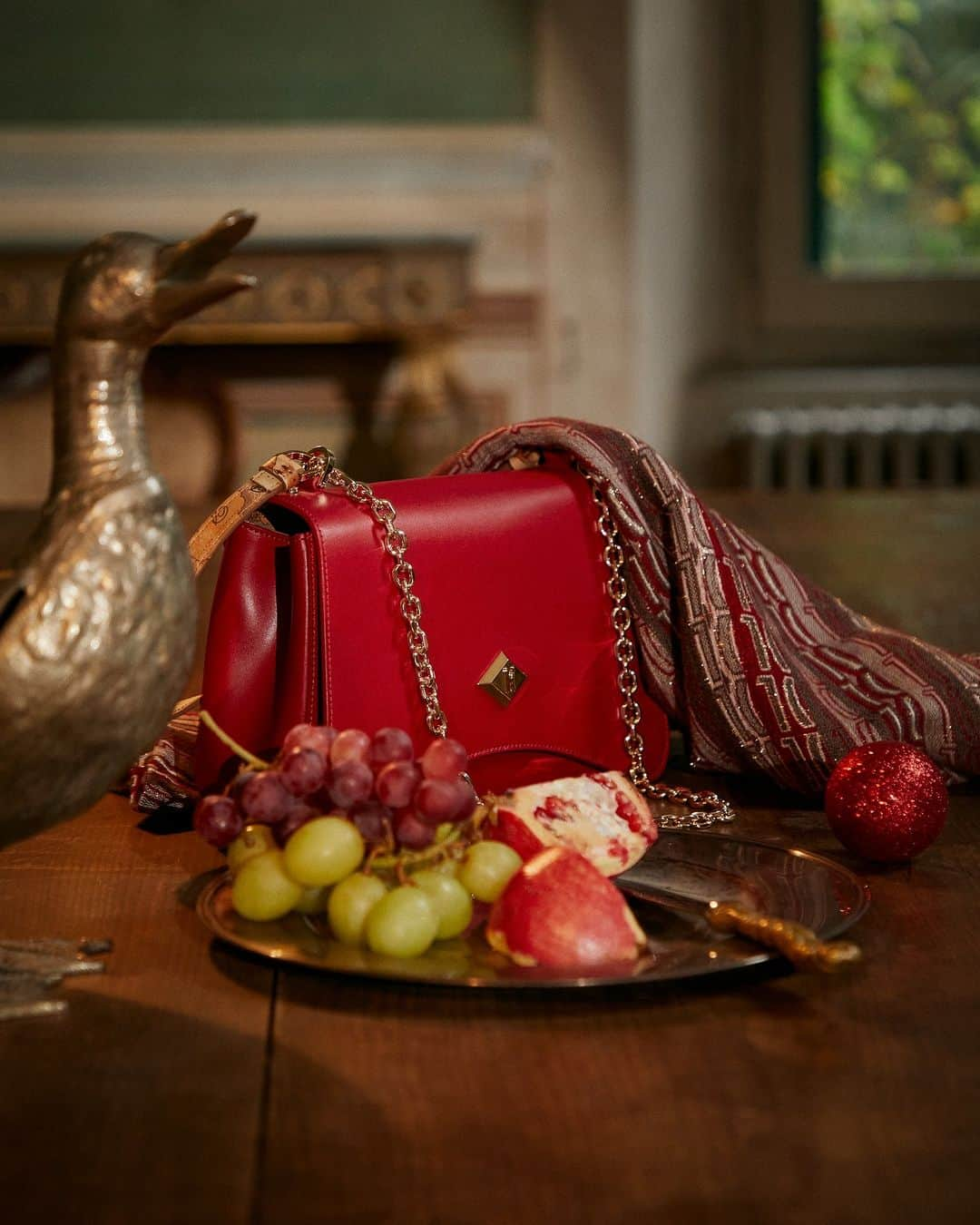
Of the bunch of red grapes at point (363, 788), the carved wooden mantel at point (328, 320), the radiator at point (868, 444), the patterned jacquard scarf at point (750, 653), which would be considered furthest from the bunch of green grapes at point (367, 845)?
the radiator at point (868, 444)

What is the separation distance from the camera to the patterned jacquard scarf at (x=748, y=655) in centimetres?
97

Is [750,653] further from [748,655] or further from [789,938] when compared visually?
[789,938]

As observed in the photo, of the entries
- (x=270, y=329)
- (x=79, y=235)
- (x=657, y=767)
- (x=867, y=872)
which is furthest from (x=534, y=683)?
(x=79, y=235)

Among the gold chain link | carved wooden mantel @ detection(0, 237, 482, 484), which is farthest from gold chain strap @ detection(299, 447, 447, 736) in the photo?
carved wooden mantel @ detection(0, 237, 482, 484)

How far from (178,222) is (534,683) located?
8.79 ft

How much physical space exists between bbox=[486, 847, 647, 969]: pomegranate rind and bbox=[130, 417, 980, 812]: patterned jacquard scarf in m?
0.36

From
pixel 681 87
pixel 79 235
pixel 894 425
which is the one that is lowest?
pixel 894 425

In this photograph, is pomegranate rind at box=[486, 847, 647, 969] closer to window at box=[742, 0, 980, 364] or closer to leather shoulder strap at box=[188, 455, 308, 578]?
leather shoulder strap at box=[188, 455, 308, 578]

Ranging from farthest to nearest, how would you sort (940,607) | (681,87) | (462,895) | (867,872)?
(681,87) < (940,607) < (867,872) < (462,895)

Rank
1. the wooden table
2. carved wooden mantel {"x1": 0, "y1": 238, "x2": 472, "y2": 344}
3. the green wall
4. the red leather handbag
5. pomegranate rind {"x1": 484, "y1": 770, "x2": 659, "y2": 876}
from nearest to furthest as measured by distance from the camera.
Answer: the wooden table < pomegranate rind {"x1": 484, "y1": 770, "x2": 659, "y2": 876} < the red leather handbag < carved wooden mantel {"x1": 0, "y1": 238, "x2": 472, "y2": 344} < the green wall

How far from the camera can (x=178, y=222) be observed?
3.41m

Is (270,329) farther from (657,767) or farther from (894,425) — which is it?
(657,767)

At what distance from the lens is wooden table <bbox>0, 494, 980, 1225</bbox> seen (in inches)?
17.9

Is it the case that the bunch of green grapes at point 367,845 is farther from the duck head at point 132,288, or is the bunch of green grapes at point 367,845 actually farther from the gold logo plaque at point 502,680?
the gold logo plaque at point 502,680
